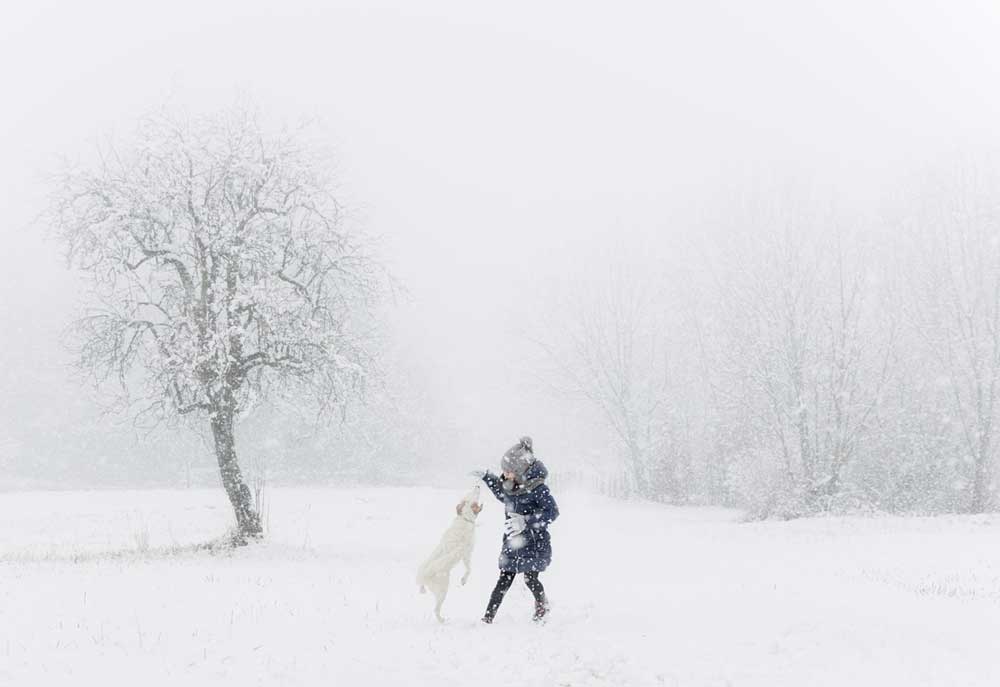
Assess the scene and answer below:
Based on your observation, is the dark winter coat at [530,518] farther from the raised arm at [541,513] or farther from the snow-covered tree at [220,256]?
the snow-covered tree at [220,256]

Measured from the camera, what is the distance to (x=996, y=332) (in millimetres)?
29047

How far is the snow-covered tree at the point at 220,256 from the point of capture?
17.1m

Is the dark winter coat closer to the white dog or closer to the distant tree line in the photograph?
the white dog

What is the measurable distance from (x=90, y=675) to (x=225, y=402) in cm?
1143

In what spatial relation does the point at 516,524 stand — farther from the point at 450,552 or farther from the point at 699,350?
the point at 699,350

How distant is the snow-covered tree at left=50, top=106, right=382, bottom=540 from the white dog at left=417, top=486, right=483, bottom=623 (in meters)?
8.45

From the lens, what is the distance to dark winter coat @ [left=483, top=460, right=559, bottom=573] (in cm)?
886

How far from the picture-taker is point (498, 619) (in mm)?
9477

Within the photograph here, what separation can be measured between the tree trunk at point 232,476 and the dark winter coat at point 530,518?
11.3m

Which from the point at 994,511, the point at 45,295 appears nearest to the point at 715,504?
the point at 994,511

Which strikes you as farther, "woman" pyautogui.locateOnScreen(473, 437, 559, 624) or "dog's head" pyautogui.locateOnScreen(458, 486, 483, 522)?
"dog's head" pyautogui.locateOnScreen(458, 486, 483, 522)

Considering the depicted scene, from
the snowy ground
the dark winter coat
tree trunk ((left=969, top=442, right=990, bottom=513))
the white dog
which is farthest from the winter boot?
tree trunk ((left=969, top=442, right=990, bottom=513))

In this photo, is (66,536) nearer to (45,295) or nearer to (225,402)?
(225,402)

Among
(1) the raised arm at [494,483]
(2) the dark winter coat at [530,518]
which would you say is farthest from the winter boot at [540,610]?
(1) the raised arm at [494,483]
